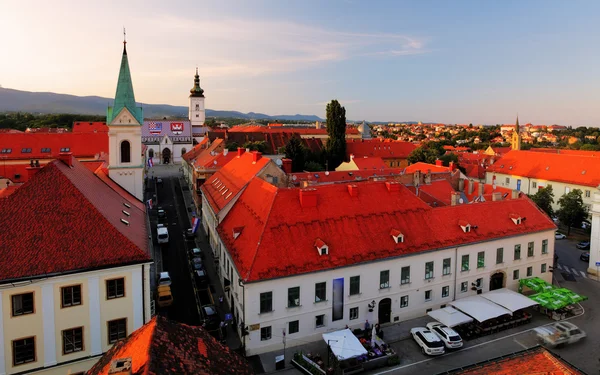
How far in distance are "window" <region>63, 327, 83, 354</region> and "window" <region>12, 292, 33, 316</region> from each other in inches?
84.9

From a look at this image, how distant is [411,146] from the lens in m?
111

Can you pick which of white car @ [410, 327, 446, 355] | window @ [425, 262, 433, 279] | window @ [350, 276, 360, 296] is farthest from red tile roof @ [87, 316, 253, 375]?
window @ [425, 262, 433, 279]

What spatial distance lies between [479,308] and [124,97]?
35.3m

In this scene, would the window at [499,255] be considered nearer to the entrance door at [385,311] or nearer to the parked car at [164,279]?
the entrance door at [385,311]

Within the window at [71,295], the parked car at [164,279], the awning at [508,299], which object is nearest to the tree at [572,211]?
the awning at [508,299]

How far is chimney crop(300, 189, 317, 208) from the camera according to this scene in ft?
103

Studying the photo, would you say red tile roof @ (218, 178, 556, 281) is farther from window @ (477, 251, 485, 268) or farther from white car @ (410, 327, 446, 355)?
white car @ (410, 327, 446, 355)

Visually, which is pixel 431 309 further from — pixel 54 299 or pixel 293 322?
pixel 54 299

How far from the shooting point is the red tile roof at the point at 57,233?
21438 mm

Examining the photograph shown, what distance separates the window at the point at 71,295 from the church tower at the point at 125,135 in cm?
1992

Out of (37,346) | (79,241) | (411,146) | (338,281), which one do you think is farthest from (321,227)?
(411,146)

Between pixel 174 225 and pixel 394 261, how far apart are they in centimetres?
3593

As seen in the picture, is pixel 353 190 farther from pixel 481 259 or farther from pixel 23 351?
pixel 23 351

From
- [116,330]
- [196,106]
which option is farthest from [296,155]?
[196,106]
